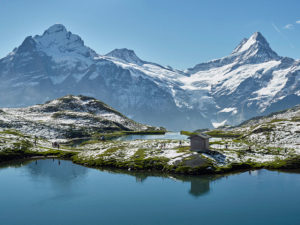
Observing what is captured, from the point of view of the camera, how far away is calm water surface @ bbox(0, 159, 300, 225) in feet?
162

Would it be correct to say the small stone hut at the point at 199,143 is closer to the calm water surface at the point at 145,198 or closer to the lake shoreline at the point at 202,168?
the lake shoreline at the point at 202,168

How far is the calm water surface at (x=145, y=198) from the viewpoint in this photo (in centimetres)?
4931

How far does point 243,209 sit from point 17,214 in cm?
4051

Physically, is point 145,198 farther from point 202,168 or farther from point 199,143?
point 199,143

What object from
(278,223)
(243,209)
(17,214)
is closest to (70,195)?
(17,214)

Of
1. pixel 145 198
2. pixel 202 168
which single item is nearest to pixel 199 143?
pixel 202 168

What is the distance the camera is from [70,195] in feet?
204

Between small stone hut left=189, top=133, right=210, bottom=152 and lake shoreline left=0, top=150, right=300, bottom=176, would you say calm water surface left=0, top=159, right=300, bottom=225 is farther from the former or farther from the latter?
small stone hut left=189, top=133, right=210, bottom=152

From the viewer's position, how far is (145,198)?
60.0 metres

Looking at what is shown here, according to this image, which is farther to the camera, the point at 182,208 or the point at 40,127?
the point at 40,127

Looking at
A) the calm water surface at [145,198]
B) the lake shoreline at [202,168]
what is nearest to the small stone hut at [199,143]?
the lake shoreline at [202,168]

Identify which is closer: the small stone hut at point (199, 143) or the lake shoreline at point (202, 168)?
the lake shoreline at point (202, 168)

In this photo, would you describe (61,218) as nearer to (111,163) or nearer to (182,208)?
(182,208)

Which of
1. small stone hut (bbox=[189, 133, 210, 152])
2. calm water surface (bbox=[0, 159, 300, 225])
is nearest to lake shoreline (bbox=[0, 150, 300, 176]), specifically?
calm water surface (bbox=[0, 159, 300, 225])
